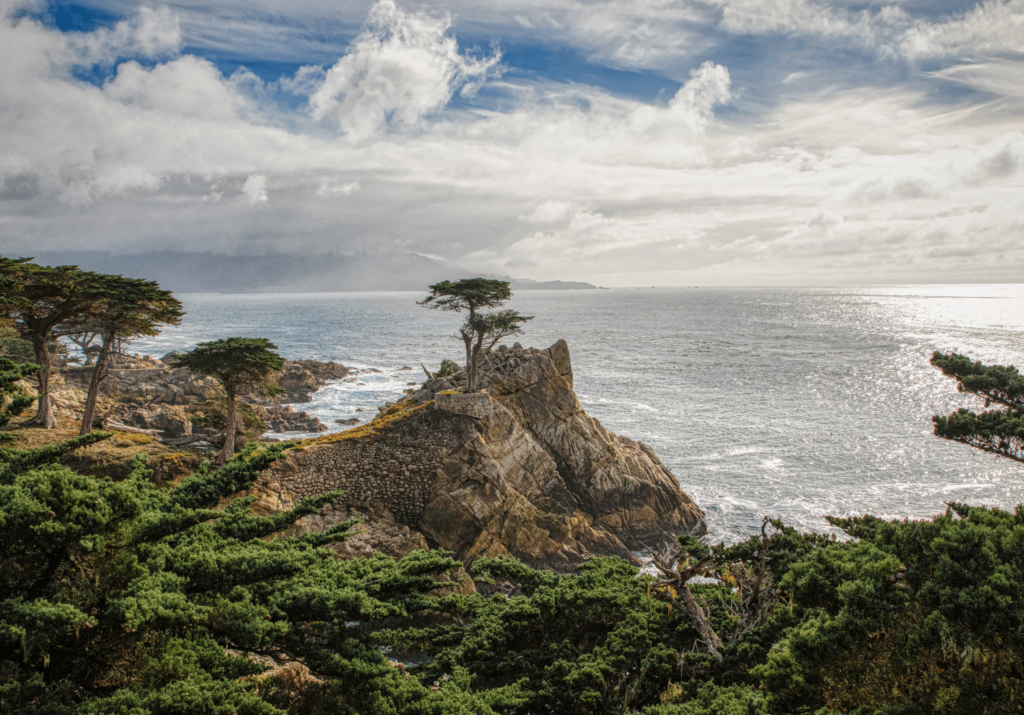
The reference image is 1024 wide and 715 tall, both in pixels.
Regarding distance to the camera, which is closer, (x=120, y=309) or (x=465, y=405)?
(x=120, y=309)

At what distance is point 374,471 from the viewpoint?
73.4 feet

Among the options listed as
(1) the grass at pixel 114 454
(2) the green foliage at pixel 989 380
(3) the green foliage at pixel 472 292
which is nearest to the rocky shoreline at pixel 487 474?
(1) the grass at pixel 114 454

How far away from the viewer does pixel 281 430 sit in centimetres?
3922

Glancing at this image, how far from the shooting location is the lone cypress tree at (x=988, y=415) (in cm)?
1078

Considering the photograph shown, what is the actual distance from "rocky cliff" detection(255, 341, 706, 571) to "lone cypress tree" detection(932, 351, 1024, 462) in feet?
50.9

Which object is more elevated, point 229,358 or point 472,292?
point 472,292

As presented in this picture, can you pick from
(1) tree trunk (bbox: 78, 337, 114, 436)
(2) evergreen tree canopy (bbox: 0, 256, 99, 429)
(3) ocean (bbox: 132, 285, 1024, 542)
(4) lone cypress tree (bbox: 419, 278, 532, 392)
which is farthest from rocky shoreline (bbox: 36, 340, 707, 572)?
(3) ocean (bbox: 132, 285, 1024, 542)

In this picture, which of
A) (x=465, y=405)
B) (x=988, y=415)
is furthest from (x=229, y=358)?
(x=988, y=415)

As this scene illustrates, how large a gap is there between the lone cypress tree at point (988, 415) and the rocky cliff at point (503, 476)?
610 inches

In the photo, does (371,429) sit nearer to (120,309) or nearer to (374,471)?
(374,471)

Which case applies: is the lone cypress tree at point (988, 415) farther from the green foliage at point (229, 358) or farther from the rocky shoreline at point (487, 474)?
the green foliage at point (229, 358)

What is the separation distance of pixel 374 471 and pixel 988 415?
789 inches

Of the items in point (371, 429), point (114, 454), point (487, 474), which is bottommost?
point (487, 474)

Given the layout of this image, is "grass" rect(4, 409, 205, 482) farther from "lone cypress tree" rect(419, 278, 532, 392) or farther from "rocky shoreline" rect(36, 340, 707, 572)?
"lone cypress tree" rect(419, 278, 532, 392)
